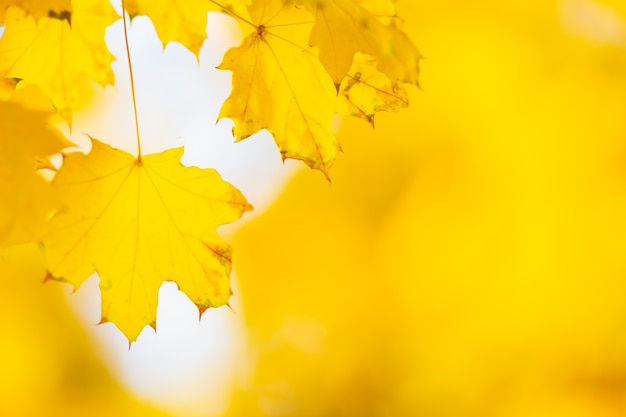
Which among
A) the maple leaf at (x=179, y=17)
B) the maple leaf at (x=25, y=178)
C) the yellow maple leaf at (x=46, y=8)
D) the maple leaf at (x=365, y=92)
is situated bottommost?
the maple leaf at (x=25, y=178)

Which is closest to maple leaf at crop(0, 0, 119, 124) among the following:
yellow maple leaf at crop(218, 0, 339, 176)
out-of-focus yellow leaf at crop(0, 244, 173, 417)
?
yellow maple leaf at crop(218, 0, 339, 176)

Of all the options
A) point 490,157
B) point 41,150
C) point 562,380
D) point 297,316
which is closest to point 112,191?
point 41,150

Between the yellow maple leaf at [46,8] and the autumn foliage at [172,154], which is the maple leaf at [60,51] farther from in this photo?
the yellow maple leaf at [46,8]

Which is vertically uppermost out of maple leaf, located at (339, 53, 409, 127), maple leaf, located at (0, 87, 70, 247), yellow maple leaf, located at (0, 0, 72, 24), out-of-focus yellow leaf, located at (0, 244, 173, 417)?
out-of-focus yellow leaf, located at (0, 244, 173, 417)

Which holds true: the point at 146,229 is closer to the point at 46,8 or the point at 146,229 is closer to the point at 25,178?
the point at 25,178

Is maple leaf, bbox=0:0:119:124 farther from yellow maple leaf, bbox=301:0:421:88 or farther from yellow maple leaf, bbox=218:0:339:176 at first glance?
yellow maple leaf, bbox=301:0:421:88

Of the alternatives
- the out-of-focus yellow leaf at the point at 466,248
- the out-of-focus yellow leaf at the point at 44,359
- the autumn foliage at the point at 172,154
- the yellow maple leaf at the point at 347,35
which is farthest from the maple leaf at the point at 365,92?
the out-of-focus yellow leaf at the point at 44,359

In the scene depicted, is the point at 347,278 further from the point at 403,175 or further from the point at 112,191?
the point at 112,191
